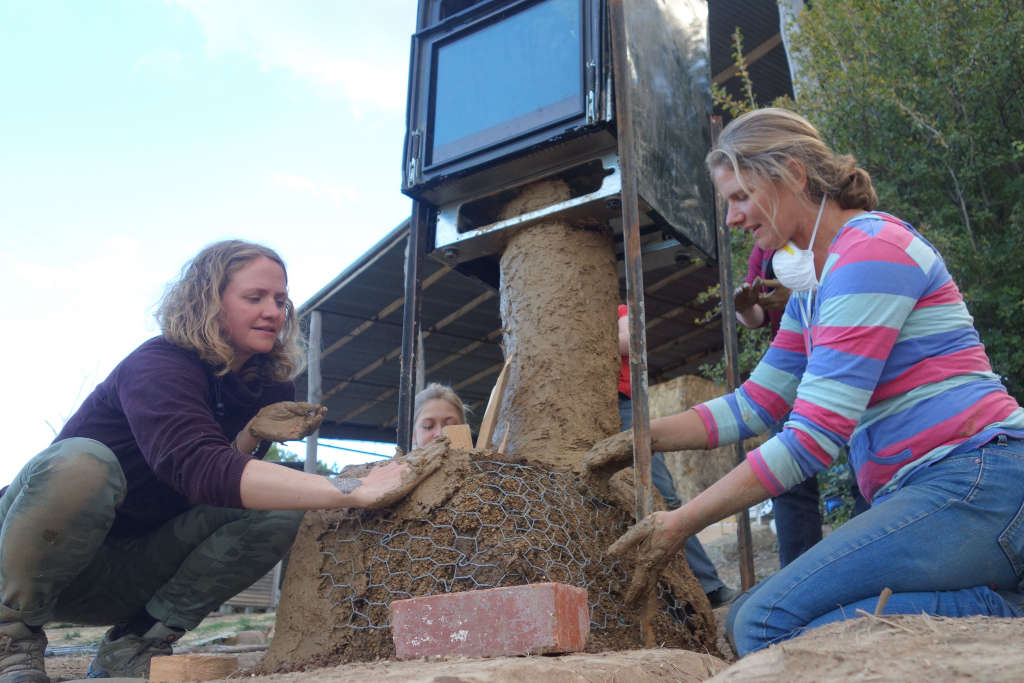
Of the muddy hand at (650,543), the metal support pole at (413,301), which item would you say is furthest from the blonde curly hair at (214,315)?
the muddy hand at (650,543)

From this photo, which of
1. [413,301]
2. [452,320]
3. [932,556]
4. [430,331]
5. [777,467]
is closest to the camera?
[932,556]

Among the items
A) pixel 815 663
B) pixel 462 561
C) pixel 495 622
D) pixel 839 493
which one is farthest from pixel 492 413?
pixel 839 493

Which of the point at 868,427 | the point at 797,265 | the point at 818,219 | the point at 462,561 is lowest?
the point at 462,561

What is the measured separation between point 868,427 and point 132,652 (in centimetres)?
229

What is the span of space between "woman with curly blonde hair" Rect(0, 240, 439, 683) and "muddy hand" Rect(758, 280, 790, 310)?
1758 mm

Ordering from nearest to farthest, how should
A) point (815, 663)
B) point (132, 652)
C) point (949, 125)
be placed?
point (815, 663) → point (132, 652) → point (949, 125)

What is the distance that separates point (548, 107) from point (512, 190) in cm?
37

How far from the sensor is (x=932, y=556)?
174cm

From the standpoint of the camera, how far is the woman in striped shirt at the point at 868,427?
5.77 ft

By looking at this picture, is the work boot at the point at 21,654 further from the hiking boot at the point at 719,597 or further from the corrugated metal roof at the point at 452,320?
the corrugated metal roof at the point at 452,320

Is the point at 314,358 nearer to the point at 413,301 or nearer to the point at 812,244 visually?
the point at 413,301

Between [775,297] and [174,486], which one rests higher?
[775,297]

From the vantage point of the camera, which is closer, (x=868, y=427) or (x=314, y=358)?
(x=868, y=427)

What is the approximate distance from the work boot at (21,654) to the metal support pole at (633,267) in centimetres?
173
